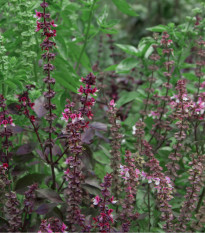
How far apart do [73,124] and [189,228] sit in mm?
951

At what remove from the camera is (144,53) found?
2.54 meters

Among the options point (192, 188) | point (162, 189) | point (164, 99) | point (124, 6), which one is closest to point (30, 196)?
point (162, 189)

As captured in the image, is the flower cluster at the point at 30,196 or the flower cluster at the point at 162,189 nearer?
the flower cluster at the point at 30,196

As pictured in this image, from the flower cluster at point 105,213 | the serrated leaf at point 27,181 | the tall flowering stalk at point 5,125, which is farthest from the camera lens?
the serrated leaf at point 27,181

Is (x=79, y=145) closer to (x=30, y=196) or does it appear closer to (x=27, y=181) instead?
(x=30, y=196)

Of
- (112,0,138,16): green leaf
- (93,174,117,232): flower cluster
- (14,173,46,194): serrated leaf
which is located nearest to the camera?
(93,174,117,232): flower cluster

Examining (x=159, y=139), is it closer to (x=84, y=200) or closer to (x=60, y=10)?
(x=84, y=200)

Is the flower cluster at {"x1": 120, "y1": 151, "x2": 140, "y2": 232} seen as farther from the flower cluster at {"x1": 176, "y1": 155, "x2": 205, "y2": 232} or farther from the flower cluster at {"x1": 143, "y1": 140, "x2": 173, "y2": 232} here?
the flower cluster at {"x1": 176, "y1": 155, "x2": 205, "y2": 232}

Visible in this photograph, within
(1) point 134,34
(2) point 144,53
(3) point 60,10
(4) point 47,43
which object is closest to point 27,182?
(4) point 47,43

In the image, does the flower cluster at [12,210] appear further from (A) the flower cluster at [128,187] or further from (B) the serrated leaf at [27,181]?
(A) the flower cluster at [128,187]

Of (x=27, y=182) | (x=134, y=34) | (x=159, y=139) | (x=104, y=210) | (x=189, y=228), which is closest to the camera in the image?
(x=104, y=210)

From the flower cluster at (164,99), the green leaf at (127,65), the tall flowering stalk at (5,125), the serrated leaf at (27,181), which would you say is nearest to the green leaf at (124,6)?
the flower cluster at (164,99)

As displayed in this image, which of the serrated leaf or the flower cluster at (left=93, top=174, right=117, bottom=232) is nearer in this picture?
the flower cluster at (left=93, top=174, right=117, bottom=232)

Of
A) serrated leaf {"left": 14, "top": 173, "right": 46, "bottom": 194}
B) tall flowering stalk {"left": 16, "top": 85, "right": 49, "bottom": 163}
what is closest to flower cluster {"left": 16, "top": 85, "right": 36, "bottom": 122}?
tall flowering stalk {"left": 16, "top": 85, "right": 49, "bottom": 163}
